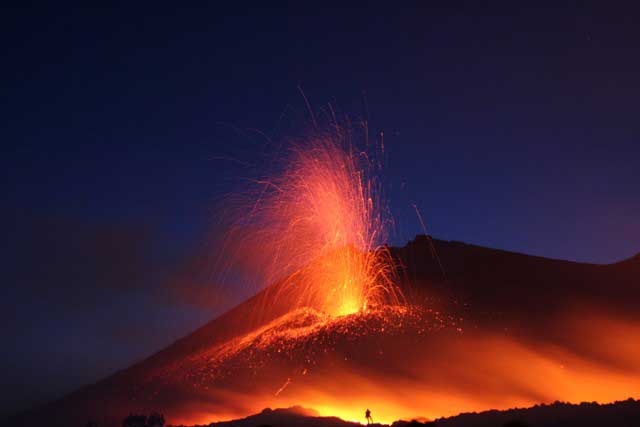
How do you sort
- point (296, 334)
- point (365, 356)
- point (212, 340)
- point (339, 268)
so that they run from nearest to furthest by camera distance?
1. point (365, 356)
2. point (296, 334)
3. point (339, 268)
4. point (212, 340)

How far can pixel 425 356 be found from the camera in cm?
2889

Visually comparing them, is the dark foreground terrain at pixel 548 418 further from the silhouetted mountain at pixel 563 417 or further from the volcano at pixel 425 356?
the volcano at pixel 425 356

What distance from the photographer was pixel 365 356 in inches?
1165

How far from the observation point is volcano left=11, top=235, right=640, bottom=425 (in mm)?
25328

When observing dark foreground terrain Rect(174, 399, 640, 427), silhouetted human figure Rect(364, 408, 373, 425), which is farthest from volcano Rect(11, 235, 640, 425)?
dark foreground terrain Rect(174, 399, 640, 427)

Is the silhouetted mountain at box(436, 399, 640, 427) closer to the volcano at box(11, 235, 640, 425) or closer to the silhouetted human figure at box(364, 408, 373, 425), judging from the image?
the silhouetted human figure at box(364, 408, 373, 425)

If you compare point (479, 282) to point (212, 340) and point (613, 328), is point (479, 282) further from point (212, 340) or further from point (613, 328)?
point (212, 340)

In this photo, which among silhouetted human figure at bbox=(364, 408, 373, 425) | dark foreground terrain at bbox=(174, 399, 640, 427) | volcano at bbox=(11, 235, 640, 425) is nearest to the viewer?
dark foreground terrain at bbox=(174, 399, 640, 427)

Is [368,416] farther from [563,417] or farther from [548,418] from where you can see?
[563,417]

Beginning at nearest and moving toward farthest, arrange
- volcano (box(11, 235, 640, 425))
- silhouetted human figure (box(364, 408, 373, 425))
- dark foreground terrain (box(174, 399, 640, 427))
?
dark foreground terrain (box(174, 399, 640, 427)) < silhouetted human figure (box(364, 408, 373, 425)) < volcano (box(11, 235, 640, 425))

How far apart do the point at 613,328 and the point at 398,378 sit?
1425 centimetres

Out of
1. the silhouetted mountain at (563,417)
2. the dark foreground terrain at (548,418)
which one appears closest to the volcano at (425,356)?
the dark foreground terrain at (548,418)

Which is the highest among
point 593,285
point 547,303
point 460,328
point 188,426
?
point 593,285

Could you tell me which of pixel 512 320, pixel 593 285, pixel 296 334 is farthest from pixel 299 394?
pixel 593 285
